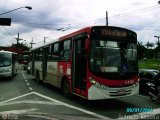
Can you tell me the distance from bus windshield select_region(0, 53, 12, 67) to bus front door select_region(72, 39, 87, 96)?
15.0 m

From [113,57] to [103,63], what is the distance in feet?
1.74

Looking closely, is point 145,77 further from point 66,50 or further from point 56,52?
point 56,52

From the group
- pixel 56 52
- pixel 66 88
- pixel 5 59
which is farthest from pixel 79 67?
pixel 5 59

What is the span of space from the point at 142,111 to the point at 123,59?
2280mm

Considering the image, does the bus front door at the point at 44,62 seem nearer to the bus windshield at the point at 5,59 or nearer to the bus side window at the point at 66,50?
the bus side window at the point at 66,50

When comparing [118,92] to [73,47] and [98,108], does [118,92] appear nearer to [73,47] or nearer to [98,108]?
[98,108]

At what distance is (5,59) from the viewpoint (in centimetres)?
2755

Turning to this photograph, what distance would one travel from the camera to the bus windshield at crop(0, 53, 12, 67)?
27230 mm

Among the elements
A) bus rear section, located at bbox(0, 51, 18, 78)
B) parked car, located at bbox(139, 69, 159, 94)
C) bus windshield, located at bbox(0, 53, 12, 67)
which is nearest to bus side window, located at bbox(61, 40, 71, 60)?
parked car, located at bbox(139, 69, 159, 94)

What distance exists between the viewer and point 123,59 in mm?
12398

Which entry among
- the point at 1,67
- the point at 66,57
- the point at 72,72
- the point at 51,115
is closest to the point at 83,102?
the point at 72,72

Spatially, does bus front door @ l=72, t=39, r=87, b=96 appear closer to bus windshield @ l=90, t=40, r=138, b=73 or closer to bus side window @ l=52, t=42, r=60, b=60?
bus windshield @ l=90, t=40, r=138, b=73

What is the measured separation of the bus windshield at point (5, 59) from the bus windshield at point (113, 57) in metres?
16.8

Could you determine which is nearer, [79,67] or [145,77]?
[79,67]
